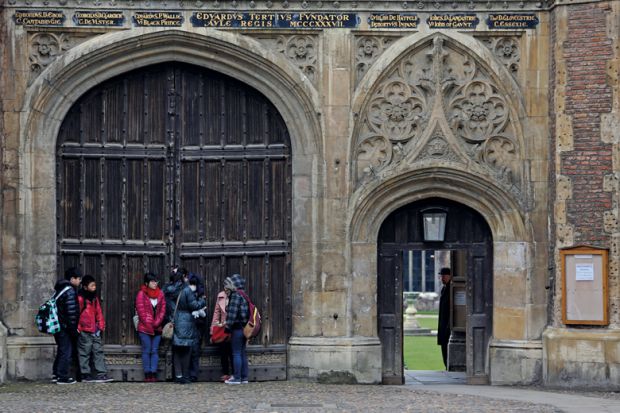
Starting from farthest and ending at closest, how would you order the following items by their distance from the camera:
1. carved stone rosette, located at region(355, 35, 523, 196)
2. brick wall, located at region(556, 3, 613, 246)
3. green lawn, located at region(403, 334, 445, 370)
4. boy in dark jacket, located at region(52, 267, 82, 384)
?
green lawn, located at region(403, 334, 445, 370) → carved stone rosette, located at region(355, 35, 523, 196) → brick wall, located at region(556, 3, 613, 246) → boy in dark jacket, located at region(52, 267, 82, 384)

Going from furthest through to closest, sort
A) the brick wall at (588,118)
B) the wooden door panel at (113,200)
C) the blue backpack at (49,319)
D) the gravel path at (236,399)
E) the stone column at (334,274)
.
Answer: the wooden door panel at (113,200) < the stone column at (334,274) < the brick wall at (588,118) < the blue backpack at (49,319) < the gravel path at (236,399)

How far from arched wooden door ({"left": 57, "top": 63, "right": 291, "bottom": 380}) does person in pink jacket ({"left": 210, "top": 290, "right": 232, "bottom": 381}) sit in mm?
217

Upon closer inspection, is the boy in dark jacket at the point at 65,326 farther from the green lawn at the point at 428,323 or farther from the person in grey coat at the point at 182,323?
the green lawn at the point at 428,323

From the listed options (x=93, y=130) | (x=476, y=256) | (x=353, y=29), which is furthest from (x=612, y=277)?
(x=93, y=130)

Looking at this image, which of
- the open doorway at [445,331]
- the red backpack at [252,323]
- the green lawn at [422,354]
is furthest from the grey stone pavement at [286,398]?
the green lawn at [422,354]

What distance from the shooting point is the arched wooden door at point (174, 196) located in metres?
21.4

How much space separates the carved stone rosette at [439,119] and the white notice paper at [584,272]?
4.89ft

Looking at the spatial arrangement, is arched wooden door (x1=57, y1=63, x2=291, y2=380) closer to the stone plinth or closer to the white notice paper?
the stone plinth

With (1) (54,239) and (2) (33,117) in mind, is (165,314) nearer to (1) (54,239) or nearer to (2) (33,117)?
(1) (54,239)

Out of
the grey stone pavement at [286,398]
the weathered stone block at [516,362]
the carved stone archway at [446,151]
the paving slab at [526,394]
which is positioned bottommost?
the paving slab at [526,394]

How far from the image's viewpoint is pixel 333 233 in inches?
835

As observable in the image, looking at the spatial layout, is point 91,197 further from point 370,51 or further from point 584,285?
point 584,285

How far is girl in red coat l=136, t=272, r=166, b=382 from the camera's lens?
21.0 metres

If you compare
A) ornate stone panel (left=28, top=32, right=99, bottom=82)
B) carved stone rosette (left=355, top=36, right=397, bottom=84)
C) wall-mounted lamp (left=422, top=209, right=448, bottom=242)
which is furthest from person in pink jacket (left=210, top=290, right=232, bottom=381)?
ornate stone panel (left=28, top=32, right=99, bottom=82)
